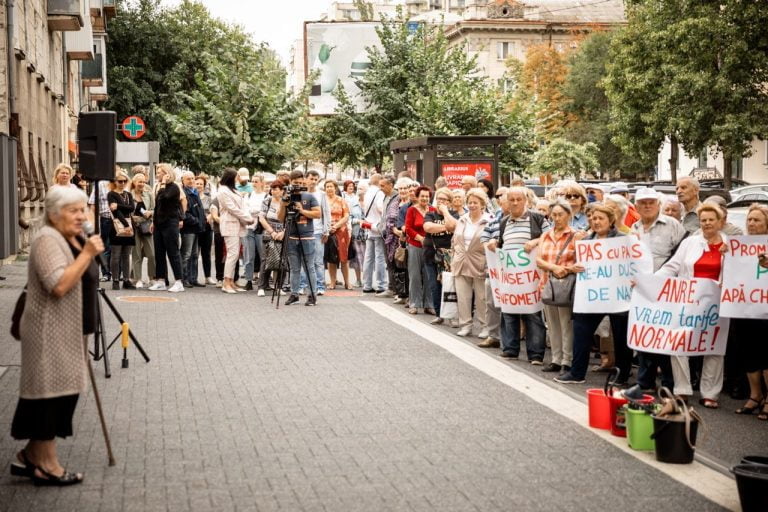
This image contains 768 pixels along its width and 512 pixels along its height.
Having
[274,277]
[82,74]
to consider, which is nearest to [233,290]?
[274,277]

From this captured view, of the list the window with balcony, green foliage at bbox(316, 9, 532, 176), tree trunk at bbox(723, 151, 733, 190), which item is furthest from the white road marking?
the window with balcony

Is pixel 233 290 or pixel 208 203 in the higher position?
pixel 208 203

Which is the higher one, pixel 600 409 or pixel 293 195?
pixel 293 195

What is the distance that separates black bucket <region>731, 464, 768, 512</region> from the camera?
22.2 ft

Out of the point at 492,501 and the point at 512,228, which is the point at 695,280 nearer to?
the point at 512,228

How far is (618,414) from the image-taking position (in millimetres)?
9117

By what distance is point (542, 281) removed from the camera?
510 inches

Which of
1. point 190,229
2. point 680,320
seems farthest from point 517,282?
point 190,229

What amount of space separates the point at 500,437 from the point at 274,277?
1215cm

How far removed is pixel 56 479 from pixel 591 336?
19.0 ft

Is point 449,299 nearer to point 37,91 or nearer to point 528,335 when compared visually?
point 528,335

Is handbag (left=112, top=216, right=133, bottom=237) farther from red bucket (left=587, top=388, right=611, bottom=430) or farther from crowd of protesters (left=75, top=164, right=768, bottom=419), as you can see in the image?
red bucket (left=587, top=388, right=611, bottom=430)

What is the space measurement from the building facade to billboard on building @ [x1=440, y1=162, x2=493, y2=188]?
8033 millimetres

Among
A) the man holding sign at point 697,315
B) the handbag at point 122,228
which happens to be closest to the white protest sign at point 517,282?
the man holding sign at point 697,315
